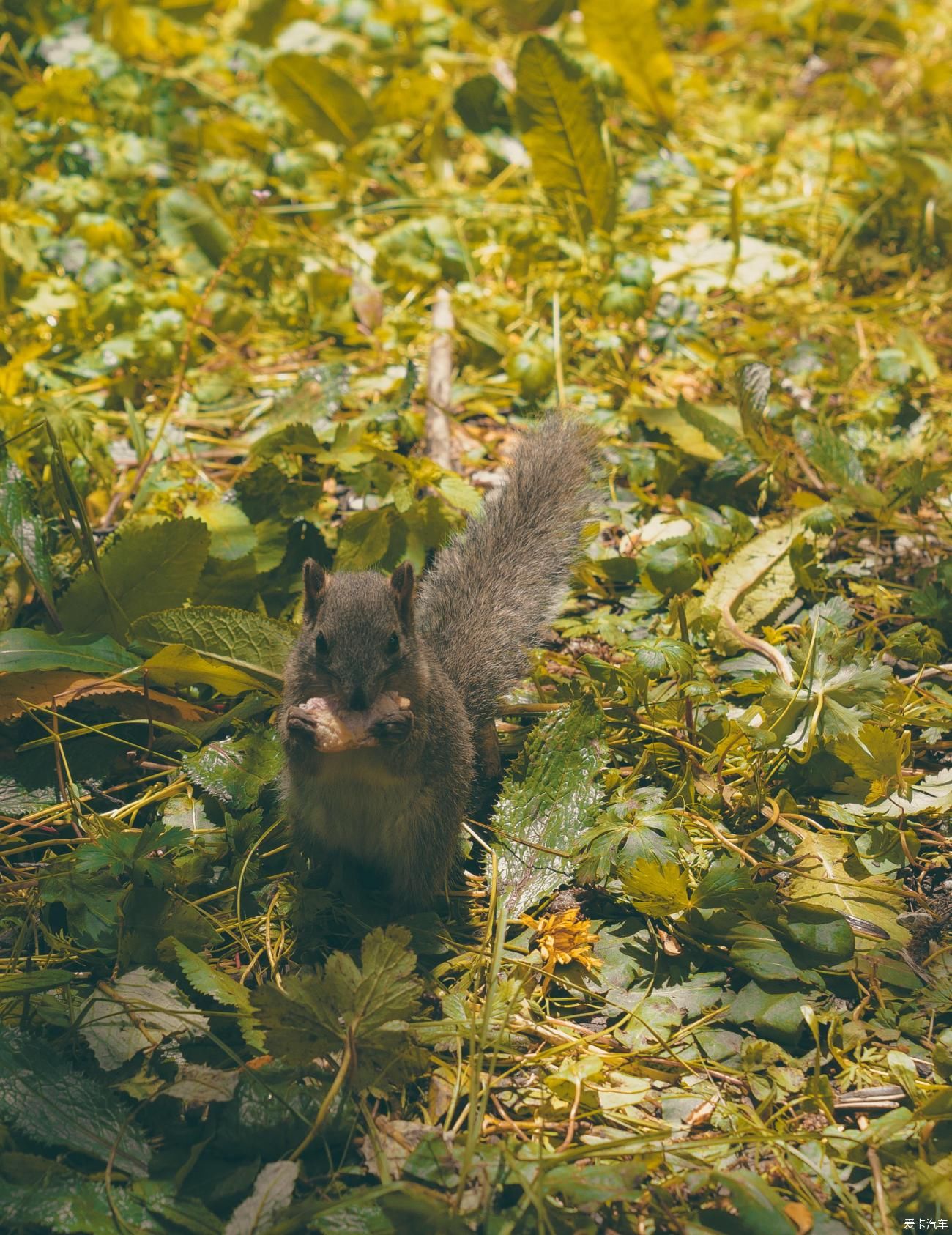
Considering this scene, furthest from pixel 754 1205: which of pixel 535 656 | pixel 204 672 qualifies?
pixel 204 672

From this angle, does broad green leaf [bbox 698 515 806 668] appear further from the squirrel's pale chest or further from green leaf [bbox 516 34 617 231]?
green leaf [bbox 516 34 617 231]

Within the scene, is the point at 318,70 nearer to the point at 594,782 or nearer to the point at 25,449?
the point at 25,449

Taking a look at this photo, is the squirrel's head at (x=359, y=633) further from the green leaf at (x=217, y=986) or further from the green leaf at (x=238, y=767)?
the green leaf at (x=217, y=986)

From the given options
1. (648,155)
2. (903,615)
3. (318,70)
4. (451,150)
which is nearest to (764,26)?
(648,155)

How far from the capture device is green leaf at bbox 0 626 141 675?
217 centimetres

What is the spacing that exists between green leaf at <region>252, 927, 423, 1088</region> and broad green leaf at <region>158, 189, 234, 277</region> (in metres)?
2.78

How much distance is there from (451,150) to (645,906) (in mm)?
3584

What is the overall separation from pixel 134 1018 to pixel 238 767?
0.57 meters

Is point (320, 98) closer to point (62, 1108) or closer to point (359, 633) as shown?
point (359, 633)

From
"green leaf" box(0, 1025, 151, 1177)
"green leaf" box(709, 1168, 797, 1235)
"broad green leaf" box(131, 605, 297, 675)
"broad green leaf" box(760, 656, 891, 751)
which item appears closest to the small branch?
"broad green leaf" box(131, 605, 297, 675)

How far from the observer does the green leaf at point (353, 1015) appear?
154 centimetres

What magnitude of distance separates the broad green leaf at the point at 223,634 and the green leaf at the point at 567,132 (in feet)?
7.10

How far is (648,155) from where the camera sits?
4.42 m

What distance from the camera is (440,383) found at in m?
3.21
